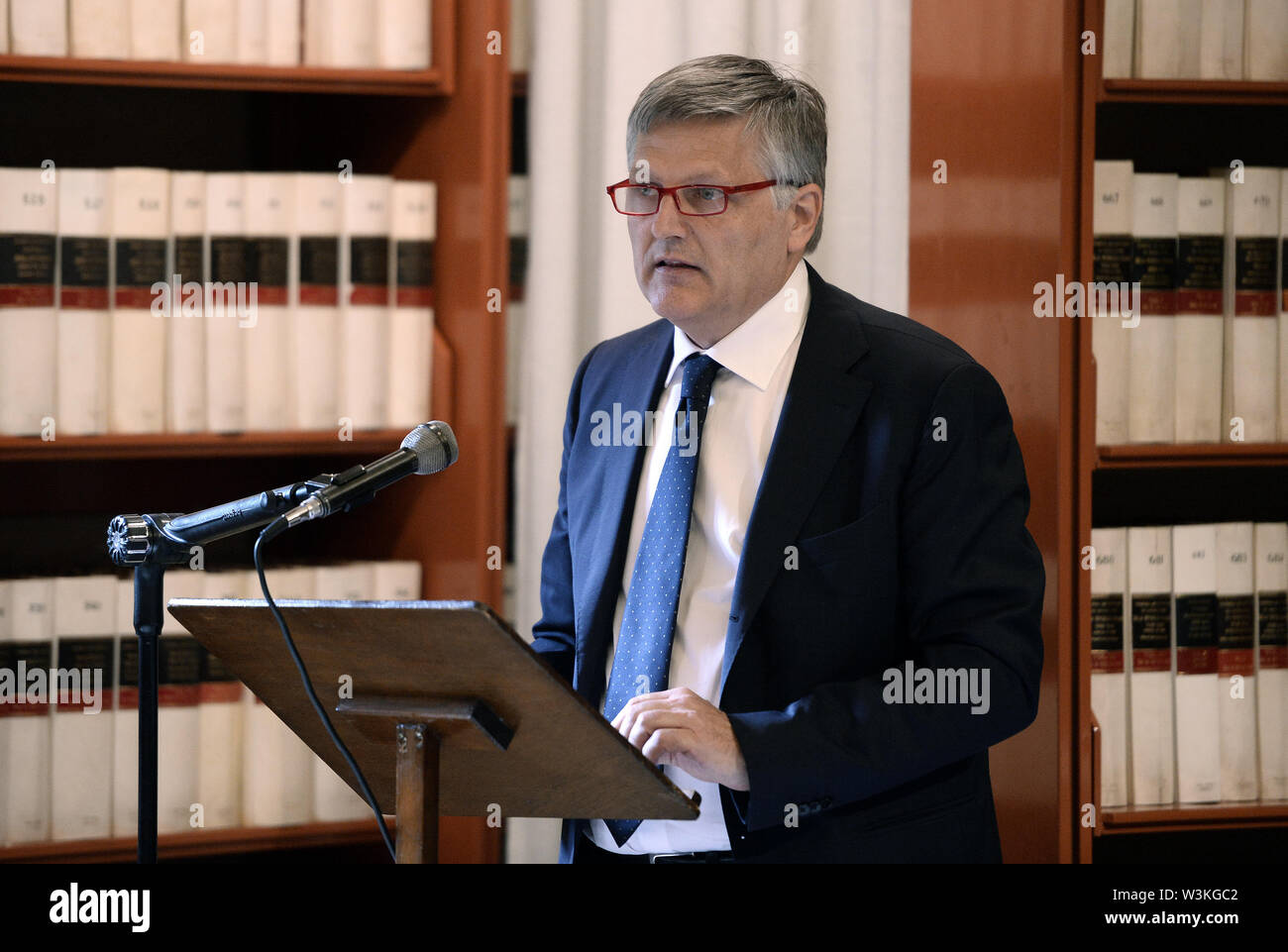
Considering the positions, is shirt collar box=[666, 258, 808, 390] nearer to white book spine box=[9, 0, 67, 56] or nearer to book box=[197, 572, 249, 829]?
book box=[197, 572, 249, 829]

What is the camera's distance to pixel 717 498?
162cm

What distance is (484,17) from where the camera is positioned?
197 centimetres

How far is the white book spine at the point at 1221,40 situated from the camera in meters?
2.04

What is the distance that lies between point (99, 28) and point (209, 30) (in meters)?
0.15

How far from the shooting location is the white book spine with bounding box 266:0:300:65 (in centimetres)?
198

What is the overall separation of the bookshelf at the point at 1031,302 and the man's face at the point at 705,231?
57 cm

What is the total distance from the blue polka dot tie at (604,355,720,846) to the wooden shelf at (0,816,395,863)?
66 centimetres

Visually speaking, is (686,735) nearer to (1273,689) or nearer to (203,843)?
(203,843)

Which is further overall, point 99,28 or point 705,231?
point 99,28

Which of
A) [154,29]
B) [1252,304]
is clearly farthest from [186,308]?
[1252,304]

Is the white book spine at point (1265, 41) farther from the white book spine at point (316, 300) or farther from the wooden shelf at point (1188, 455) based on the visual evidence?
the white book spine at point (316, 300)

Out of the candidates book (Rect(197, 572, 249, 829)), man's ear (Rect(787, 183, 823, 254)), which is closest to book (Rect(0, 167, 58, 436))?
book (Rect(197, 572, 249, 829))

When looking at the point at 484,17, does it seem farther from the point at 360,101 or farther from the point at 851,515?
the point at 851,515
